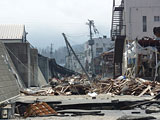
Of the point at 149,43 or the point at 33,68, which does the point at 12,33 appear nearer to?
the point at 33,68

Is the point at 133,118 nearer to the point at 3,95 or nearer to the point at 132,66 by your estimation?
the point at 3,95

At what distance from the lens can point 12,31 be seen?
152 ft

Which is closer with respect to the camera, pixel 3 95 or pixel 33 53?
pixel 3 95

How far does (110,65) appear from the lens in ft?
202

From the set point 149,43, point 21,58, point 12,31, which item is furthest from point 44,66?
point 149,43

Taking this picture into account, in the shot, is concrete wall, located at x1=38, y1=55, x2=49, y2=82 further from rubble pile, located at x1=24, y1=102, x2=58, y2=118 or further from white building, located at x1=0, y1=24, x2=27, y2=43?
rubble pile, located at x1=24, y1=102, x2=58, y2=118

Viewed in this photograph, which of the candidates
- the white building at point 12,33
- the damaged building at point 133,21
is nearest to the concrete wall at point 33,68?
the white building at point 12,33

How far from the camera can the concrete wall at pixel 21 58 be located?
33562 millimetres

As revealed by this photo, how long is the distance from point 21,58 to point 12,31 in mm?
13499

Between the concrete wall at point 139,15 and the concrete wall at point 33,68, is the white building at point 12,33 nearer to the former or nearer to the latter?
the concrete wall at point 33,68

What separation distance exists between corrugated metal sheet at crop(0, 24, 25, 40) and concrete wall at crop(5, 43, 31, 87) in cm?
1089

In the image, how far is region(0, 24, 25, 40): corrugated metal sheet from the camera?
147 feet

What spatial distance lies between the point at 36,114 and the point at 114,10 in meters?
33.2

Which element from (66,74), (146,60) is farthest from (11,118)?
(66,74)
